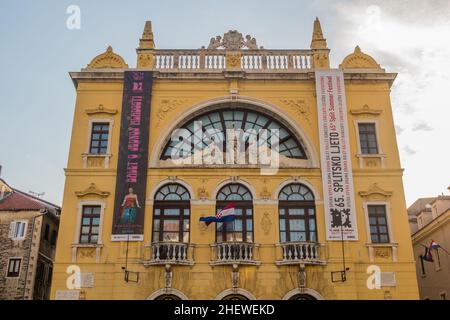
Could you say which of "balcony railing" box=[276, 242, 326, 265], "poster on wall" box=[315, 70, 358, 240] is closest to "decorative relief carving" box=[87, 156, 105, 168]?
"balcony railing" box=[276, 242, 326, 265]

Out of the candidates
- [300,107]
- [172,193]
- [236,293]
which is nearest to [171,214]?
[172,193]

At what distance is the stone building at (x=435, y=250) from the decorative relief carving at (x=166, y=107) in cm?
1543

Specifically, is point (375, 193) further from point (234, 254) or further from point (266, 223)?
point (234, 254)

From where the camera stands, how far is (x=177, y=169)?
23984 mm

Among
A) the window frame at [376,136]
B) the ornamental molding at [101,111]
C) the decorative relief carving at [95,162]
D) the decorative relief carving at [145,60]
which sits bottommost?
the decorative relief carving at [95,162]

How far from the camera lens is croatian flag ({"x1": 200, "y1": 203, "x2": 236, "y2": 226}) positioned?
22.4 m

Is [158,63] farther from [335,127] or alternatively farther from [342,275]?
[342,275]

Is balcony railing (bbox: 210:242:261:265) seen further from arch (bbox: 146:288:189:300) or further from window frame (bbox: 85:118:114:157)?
window frame (bbox: 85:118:114:157)

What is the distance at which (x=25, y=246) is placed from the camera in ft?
97.7

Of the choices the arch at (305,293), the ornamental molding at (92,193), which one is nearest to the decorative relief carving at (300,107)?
the arch at (305,293)

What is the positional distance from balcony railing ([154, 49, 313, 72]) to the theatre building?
0.19 feet

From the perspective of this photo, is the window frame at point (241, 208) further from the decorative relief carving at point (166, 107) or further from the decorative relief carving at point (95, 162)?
the decorative relief carving at point (95, 162)

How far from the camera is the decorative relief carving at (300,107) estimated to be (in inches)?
988
